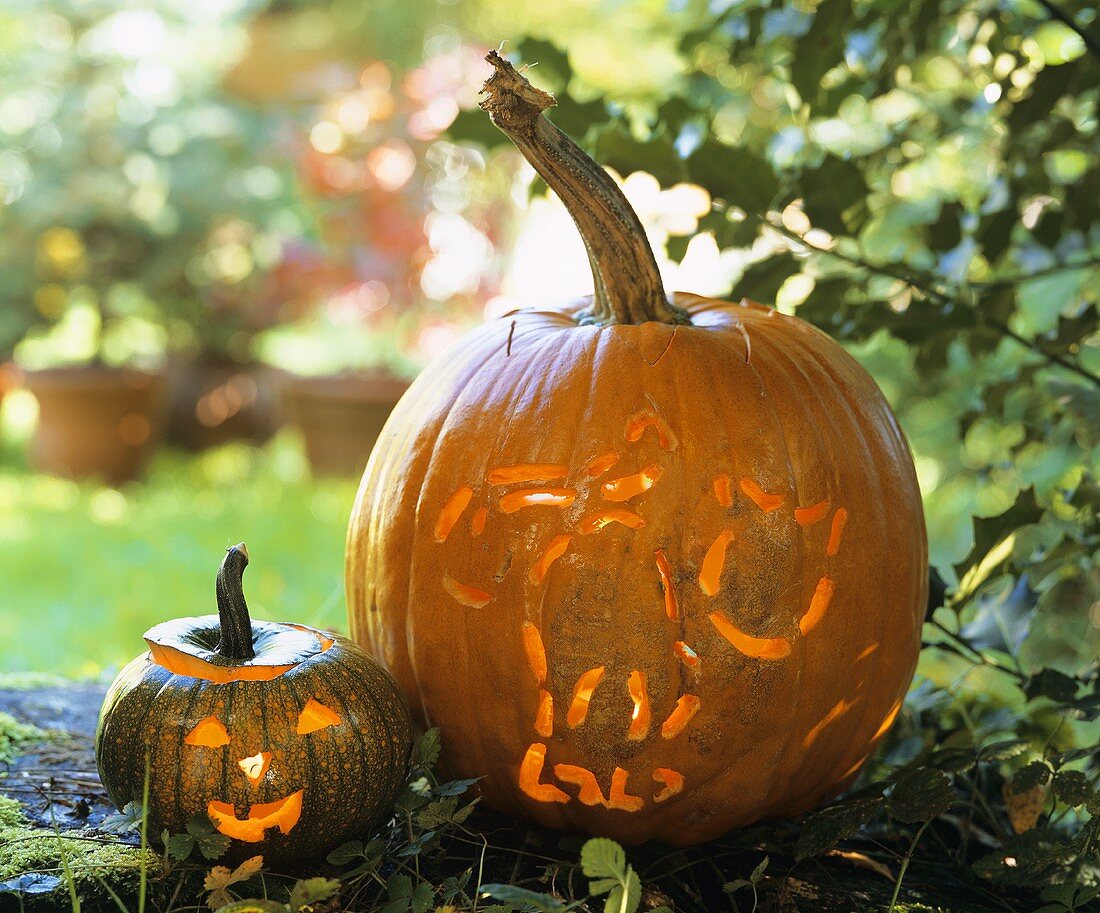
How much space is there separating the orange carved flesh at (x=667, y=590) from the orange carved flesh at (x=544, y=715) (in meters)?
0.19

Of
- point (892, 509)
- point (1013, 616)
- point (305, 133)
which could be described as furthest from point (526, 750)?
point (305, 133)

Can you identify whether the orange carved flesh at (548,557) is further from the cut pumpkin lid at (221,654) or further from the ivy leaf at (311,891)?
the ivy leaf at (311,891)

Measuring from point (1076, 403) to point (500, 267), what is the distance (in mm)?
4730

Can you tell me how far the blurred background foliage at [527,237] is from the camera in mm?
1912

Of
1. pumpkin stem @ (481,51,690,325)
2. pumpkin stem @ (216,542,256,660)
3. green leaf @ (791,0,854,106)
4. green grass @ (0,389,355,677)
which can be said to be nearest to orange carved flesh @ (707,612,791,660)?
pumpkin stem @ (481,51,690,325)

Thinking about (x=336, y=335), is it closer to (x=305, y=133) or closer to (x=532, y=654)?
(x=305, y=133)

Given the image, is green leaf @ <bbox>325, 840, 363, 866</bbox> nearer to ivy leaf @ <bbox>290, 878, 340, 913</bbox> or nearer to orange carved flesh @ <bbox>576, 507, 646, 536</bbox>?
ivy leaf @ <bbox>290, 878, 340, 913</bbox>

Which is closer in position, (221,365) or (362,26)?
(221,365)

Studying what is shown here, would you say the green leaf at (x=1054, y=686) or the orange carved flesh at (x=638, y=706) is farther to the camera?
the green leaf at (x=1054, y=686)

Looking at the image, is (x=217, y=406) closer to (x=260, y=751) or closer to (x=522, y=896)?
(x=260, y=751)

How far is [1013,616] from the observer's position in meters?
1.92

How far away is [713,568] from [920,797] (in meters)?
0.43

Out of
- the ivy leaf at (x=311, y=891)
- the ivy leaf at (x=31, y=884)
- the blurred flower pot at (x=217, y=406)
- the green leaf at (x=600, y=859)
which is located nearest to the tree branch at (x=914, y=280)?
the green leaf at (x=600, y=859)

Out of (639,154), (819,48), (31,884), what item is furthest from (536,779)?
(819,48)
